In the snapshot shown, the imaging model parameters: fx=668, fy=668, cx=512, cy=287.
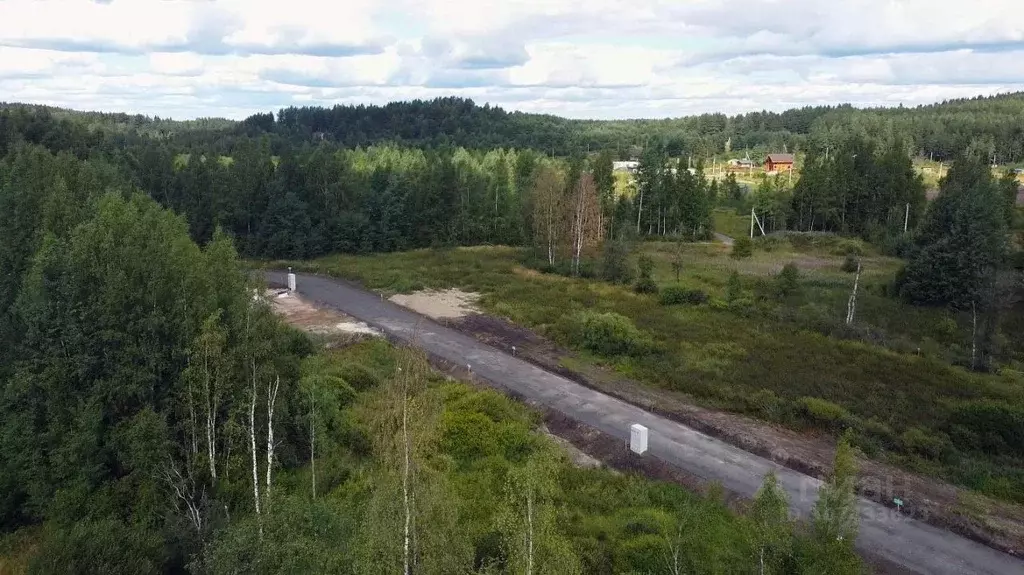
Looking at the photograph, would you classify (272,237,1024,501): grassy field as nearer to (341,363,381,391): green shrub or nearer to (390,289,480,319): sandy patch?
(390,289,480,319): sandy patch

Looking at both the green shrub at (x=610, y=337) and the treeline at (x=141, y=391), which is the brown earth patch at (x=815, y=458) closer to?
the green shrub at (x=610, y=337)

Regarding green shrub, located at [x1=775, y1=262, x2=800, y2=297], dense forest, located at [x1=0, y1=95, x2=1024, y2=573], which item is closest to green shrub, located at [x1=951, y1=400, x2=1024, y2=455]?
dense forest, located at [x1=0, y1=95, x2=1024, y2=573]

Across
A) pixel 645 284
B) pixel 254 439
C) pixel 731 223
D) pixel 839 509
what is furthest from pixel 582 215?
pixel 839 509

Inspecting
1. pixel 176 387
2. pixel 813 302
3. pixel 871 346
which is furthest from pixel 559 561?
pixel 813 302

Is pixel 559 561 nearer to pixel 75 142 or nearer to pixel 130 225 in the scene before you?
pixel 130 225

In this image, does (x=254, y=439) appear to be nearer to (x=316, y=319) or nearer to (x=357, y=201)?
(x=316, y=319)
